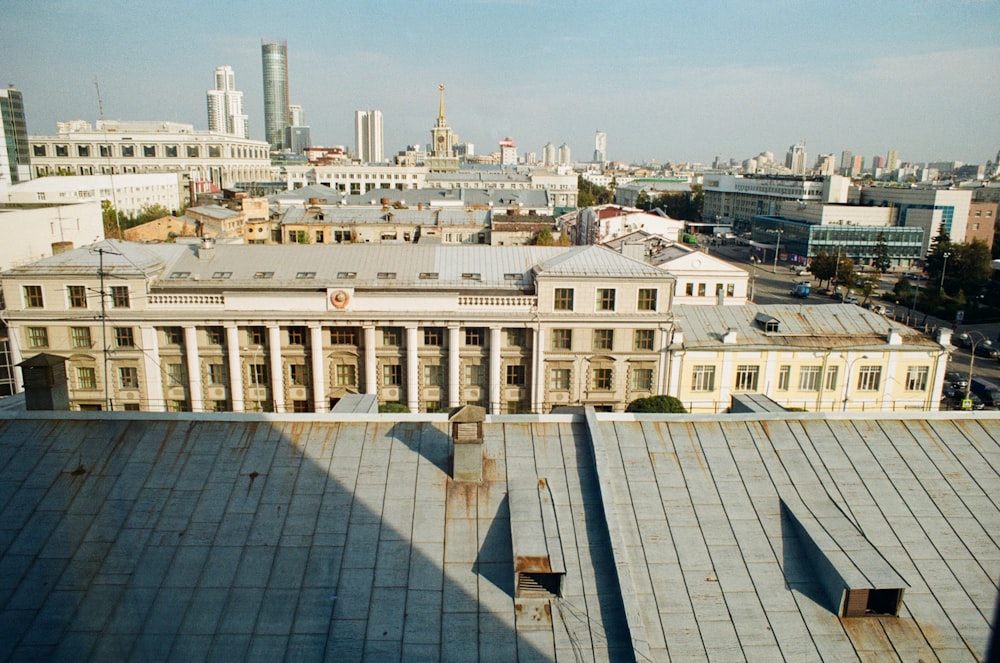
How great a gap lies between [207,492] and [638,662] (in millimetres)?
11267

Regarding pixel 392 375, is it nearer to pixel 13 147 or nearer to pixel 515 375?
pixel 515 375

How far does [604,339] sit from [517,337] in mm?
5579

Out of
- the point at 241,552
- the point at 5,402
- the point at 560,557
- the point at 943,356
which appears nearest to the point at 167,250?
the point at 5,402

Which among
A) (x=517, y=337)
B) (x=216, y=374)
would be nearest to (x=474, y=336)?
(x=517, y=337)

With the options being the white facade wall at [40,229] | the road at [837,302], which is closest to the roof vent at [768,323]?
the road at [837,302]

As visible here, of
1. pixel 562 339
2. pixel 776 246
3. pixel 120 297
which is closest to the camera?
pixel 120 297

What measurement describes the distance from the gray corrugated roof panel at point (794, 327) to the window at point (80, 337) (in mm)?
37037

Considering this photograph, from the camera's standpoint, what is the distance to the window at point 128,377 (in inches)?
1756

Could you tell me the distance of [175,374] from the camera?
45406 mm

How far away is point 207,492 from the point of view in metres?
18.1

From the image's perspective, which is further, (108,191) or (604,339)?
(108,191)

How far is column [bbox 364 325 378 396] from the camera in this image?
147 ft

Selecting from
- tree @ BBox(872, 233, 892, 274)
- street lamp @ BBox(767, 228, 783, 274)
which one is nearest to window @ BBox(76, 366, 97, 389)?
street lamp @ BBox(767, 228, 783, 274)

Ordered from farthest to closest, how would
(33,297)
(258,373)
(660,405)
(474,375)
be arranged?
(258,373), (474,375), (33,297), (660,405)
